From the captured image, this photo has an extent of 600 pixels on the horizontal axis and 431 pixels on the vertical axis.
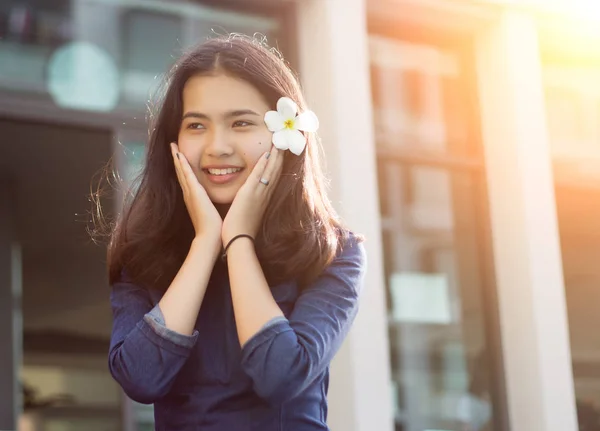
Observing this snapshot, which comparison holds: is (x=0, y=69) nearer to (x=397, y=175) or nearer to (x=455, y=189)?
(x=397, y=175)

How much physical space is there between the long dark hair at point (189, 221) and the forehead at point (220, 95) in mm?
17

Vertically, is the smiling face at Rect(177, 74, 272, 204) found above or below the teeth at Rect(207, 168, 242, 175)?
above

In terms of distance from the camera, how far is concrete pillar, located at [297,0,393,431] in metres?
4.16

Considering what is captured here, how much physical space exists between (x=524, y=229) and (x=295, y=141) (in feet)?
11.4

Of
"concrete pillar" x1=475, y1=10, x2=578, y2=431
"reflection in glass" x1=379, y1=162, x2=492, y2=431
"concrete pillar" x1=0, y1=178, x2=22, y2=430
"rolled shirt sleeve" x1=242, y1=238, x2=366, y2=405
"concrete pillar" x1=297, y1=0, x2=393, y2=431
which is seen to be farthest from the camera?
"concrete pillar" x1=0, y1=178, x2=22, y2=430

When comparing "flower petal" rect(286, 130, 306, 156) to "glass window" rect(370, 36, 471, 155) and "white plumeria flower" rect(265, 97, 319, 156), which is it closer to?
"white plumeria flower" rect(265, 97, 319, 156)

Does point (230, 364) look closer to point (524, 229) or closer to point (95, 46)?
point (95, 46)

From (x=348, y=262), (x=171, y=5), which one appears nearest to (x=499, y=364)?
(x=171, y=5)

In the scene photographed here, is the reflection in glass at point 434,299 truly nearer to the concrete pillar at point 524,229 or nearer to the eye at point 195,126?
the concrete pillar at point 524,229

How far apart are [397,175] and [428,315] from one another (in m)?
0.79

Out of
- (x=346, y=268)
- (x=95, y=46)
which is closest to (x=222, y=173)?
(x=346, y=268)

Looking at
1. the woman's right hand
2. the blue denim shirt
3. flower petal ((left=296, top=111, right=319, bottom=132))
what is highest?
flower petal ((left=296, top=111, right=319, bottom=132))

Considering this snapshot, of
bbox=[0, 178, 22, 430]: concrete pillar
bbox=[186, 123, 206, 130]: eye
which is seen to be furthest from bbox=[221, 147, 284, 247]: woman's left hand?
bbox=[0, 178, 22, 430]: concrete pillar

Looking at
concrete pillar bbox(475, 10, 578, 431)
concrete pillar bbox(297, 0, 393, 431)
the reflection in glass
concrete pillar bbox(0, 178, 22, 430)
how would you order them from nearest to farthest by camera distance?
concrete pillar bbox(297, 0, 393, 431), concrete pillar bbox(475, 10, 578, 431), the reflection in glass, concrete pillar bbox(0, 178, 22, 430)
